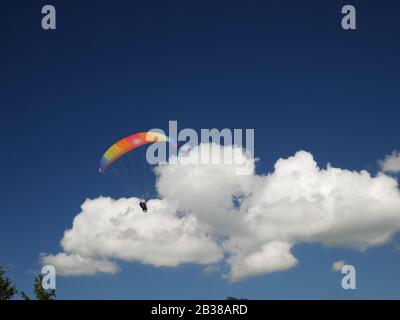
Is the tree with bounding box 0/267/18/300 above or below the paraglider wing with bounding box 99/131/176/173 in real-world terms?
below

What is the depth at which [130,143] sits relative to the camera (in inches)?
2003

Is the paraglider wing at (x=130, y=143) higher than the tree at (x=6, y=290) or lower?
higher

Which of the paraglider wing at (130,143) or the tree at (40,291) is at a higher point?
the paraglider wing at (130,143)

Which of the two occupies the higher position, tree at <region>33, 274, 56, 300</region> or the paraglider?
the paraglider

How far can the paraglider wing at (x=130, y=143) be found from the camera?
5056 centimetres

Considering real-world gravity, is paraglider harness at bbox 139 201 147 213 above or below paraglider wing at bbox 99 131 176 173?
below

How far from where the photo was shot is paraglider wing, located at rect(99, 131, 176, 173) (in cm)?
5056
